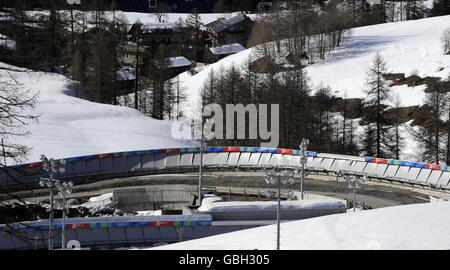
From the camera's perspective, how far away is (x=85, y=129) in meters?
53.8

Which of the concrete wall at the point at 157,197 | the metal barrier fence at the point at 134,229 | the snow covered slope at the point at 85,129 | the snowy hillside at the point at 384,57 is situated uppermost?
the snowy hillside at the point at 384,57

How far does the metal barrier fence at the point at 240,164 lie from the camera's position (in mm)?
42438

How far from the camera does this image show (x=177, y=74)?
306 feet

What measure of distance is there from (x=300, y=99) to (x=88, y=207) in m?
33.1

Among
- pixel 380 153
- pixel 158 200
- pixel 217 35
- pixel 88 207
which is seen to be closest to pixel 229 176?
pixel 158 200

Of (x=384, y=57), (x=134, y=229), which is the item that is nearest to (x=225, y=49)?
(x=384, y=57)

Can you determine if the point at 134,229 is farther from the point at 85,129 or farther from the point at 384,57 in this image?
the point at 384,57

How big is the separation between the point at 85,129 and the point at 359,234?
39.1 m

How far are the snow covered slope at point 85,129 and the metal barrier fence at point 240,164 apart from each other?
2.09 m

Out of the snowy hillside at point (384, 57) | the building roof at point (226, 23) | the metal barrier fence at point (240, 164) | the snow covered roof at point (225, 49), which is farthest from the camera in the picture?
the building roof at point (226, 23)

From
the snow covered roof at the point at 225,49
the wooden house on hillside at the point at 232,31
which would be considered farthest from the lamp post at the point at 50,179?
the wooden house on hillside at the point at 232,31

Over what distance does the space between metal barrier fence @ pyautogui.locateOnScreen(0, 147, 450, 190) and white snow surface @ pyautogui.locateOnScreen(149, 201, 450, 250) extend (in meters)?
21.2

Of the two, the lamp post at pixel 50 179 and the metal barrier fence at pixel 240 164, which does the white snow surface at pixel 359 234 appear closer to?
the lamp post at pixel 50 179
